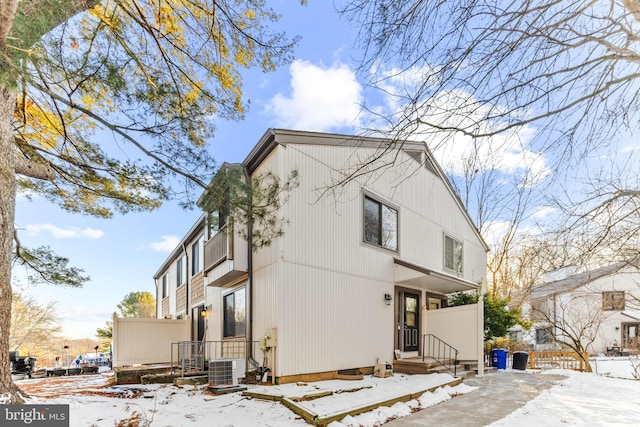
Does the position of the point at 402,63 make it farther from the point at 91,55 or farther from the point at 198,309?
the point at 198,309

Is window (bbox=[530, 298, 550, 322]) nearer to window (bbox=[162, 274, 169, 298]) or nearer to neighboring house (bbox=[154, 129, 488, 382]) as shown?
neighboring house (bbox=[154, 129, 488, 382])

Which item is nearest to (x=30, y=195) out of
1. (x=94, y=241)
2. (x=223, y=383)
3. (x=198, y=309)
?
(x=94, y=241)

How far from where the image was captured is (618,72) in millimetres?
3758

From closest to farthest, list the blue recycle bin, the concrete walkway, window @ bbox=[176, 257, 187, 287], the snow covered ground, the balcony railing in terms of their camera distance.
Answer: the snow covered ground, the concrete walkway, the balcony railing, the blue recycle bin, window @ bbox=[176, 257, 187, 287]

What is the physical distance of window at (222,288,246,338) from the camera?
9766 mm

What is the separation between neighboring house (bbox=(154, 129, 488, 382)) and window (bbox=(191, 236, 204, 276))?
956mm

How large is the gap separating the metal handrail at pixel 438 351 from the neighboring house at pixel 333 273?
21 cm

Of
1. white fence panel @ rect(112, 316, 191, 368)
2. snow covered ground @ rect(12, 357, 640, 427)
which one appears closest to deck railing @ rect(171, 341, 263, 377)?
snow covered ground @ rect(12, 357, 640, 427)

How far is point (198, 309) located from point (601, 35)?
13.8 m

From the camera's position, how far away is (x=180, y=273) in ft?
56.7

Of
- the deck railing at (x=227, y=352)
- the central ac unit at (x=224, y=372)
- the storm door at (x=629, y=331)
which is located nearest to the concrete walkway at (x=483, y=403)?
the central ac unit at (x=224, y=372)

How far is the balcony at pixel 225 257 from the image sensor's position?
30.0ft

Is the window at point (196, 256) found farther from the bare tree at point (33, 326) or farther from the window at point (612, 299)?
the window at point (612, 299)

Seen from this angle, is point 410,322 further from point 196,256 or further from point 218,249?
point 196,256
